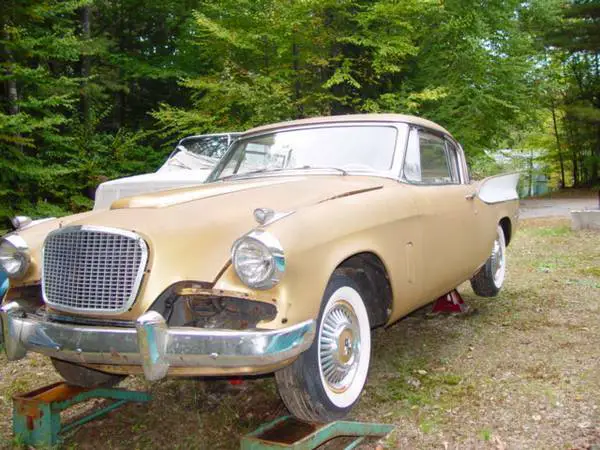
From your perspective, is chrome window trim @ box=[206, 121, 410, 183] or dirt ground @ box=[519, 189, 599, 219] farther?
dirt ground @ box=[519, 189, 599, 219]

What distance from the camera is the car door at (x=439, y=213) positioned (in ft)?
12.1

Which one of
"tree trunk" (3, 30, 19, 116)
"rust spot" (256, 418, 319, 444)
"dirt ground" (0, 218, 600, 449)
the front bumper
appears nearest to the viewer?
the front bumper

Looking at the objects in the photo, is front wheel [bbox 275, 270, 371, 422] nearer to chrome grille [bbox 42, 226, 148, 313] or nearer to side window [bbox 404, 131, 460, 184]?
chrome grille [bbox 42, 226, 148, 313]

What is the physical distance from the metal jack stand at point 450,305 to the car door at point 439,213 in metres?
0.66

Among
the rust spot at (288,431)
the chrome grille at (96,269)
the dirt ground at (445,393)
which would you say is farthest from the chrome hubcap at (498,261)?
the chrome grille at (96,269)

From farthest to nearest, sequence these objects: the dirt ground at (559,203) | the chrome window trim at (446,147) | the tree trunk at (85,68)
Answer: the dirt ground at (559,203) → the tree trunk at (85,68) → the chrome window trim at (446,147)

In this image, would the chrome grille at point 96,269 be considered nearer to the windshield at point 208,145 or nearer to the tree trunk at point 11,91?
the windshield at point 208,145

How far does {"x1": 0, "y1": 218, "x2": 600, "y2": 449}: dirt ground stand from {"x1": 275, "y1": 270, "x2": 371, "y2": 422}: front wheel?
0.34m

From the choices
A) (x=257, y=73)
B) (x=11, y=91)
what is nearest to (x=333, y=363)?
(x=11, y=91)

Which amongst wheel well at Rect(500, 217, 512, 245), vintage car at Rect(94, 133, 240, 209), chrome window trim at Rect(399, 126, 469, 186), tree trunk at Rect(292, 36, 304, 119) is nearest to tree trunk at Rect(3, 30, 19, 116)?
vintage car at Rect(94, 133, 240, 209)

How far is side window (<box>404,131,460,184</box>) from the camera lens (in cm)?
393

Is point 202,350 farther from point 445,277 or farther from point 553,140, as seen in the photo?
point 553,140

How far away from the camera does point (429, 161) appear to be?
4312 millimetres

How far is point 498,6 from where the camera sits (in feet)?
55.0
